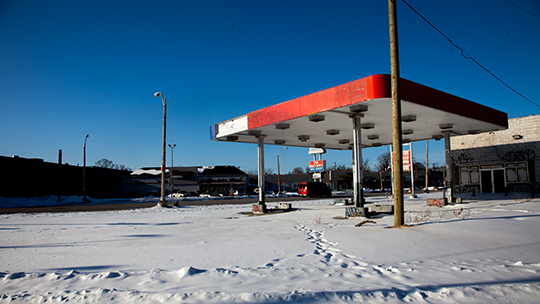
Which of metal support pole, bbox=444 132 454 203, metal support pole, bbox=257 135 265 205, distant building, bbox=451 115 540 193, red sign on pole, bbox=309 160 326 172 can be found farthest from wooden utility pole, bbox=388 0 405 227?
red sign on pole, bbox=309 160 326 172

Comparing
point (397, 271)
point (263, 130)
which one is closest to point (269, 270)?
point (397, 271)

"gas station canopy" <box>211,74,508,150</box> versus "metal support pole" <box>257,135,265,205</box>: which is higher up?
"gas station canopy" <box>211,74,508,150</box>

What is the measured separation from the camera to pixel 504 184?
93.7ft

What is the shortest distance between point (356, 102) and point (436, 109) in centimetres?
413

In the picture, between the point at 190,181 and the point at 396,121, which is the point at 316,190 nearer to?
the point at 396,121

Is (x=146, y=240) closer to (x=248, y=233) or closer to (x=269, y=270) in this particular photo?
(x=248, y=233)

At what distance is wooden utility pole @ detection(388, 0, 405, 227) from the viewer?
9.54m

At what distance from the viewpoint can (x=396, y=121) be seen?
9.62m

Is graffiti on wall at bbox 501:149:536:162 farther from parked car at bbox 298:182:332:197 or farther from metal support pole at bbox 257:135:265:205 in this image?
parked car at bbox 298:182:332:197

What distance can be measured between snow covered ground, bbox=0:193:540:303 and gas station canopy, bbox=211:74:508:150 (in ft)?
16.7

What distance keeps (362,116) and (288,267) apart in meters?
10.2

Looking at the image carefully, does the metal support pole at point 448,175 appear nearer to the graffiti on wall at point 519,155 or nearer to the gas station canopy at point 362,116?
the gas station canopy at point 362,116

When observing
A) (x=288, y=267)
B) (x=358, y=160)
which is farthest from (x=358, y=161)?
(x=288, y=267)

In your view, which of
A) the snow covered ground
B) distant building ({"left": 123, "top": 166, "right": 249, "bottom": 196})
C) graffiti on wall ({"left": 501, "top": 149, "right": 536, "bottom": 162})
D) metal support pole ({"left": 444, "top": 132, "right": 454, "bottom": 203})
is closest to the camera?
the snow covered ground
